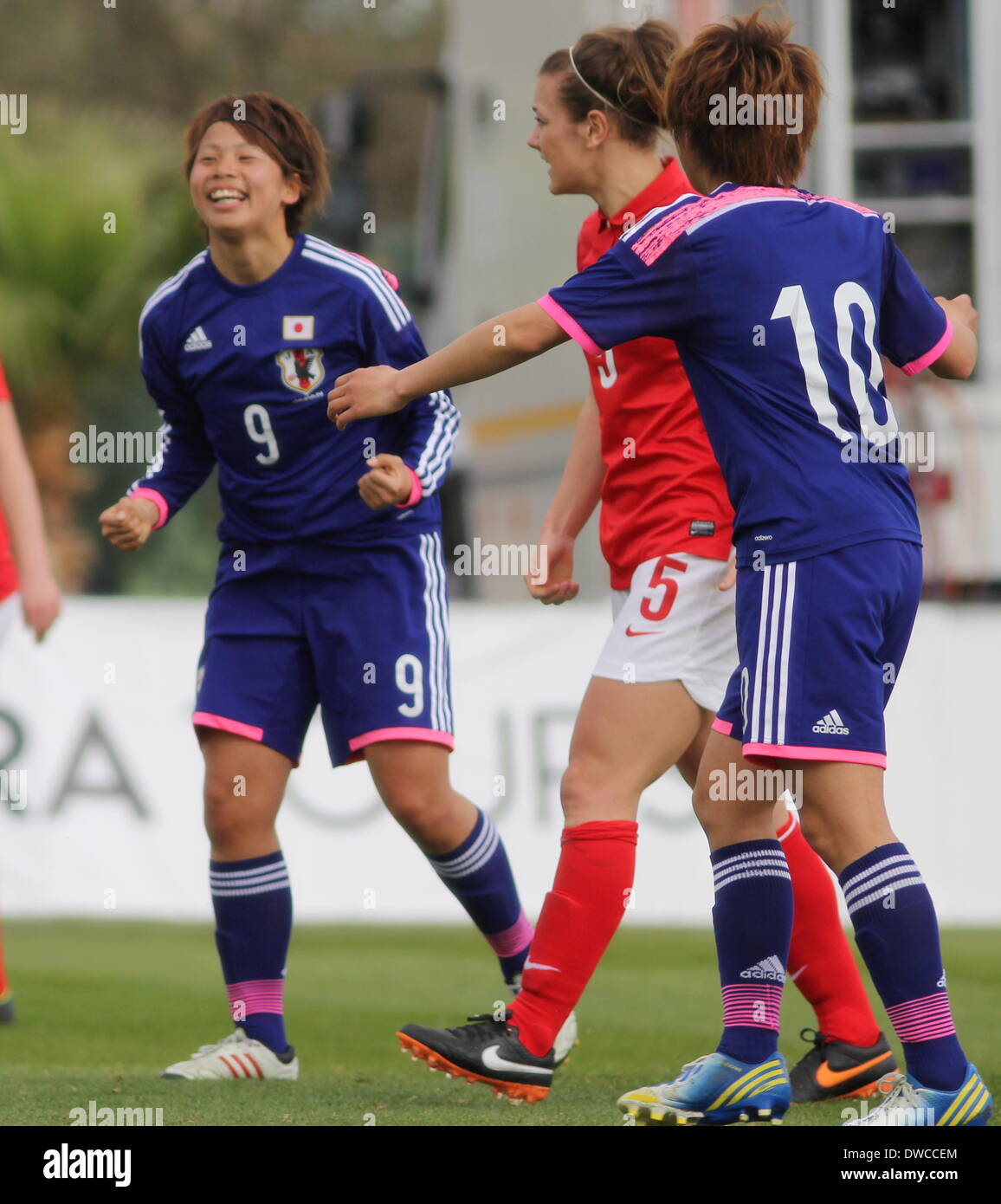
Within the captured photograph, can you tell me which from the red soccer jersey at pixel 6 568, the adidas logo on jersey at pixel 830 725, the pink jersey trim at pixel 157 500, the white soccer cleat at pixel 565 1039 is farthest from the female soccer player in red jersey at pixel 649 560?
the red soccer jersey at pixel 6 568

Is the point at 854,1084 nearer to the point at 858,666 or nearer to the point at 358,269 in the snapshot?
the point at 858,666

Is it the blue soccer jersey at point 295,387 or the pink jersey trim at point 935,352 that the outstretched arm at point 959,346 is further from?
the blue soccer jersey at point 295,387

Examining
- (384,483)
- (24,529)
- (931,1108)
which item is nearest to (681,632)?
(384,483)

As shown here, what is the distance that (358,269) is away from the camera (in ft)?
15.7

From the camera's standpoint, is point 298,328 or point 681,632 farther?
point 298,328

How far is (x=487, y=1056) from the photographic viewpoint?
13.1 feet

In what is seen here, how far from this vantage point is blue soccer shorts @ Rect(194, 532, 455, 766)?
4.62m

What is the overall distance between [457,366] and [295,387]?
1.09 meters

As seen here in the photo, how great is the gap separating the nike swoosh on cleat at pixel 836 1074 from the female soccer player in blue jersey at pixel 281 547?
0.61 metres

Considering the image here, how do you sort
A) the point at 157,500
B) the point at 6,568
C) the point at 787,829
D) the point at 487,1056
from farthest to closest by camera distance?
the point at 6,568 → the point at 157,500 → the point at 787,829 → the point at 487,1056

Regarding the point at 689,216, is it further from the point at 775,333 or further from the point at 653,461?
the point at 653,461

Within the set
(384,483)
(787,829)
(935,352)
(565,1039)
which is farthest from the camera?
(565,1039)

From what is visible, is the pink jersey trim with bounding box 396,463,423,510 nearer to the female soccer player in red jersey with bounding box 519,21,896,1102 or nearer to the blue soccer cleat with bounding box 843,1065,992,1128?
the female soccer player in red jersey with bounding box 519,21,896,1102

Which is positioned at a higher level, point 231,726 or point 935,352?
point 935,352
